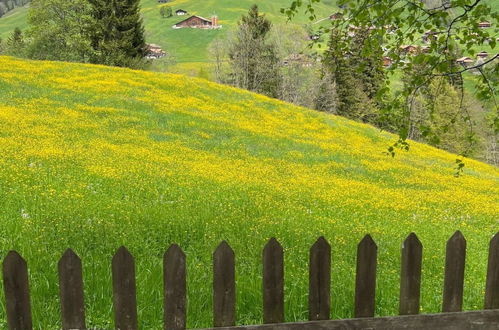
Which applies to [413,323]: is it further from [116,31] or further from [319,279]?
[116,31]

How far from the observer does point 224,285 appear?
10.1 ft

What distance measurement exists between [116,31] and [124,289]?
54689 mm

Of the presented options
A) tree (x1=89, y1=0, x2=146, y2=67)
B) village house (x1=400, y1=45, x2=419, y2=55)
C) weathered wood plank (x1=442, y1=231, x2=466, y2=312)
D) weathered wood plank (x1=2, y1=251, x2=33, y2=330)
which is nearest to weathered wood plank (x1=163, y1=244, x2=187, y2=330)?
→ weathered wood plank (x1=2, y1=251, x2=33, y2=330)

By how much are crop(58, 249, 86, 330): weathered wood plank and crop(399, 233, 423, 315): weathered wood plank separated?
7.50ft

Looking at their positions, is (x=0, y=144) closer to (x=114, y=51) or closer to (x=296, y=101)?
(x=114, y=51)

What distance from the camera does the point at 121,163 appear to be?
12180mm

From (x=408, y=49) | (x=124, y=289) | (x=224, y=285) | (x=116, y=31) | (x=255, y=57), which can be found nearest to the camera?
(x=124, y=289)

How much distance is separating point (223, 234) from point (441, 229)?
5.56m

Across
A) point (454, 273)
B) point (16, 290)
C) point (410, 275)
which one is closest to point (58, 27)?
point (16, 290)

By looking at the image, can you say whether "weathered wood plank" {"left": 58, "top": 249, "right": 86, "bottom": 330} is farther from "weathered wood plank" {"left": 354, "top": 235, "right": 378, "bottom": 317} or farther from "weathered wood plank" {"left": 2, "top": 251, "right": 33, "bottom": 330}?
"weathered wood plank" {"left": 354, "top": 235, "right": 378, "bottom": 317}

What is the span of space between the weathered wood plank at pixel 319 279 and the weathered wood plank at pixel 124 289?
124 cm

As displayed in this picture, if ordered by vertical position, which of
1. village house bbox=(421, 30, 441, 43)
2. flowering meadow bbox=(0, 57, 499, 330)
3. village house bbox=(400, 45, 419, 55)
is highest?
village house bbox=(421, 30, 441, 43)

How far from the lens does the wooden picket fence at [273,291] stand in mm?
2869

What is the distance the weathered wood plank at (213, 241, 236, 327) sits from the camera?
3018 mm
